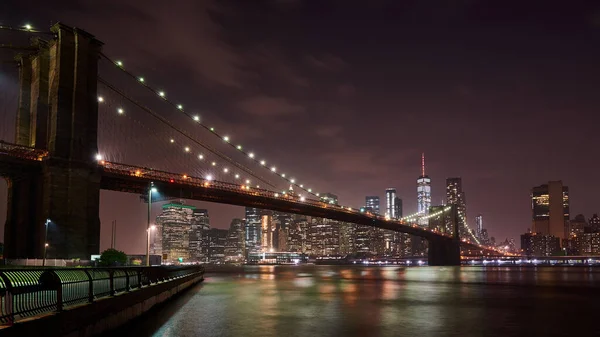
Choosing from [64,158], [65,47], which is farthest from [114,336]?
[65,47]

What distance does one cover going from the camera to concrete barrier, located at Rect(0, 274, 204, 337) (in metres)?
9.87

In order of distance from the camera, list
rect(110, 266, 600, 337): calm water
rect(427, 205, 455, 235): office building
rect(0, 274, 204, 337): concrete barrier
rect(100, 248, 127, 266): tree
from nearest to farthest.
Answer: rect(0, 274, 204, 337): concrete barrier, rect(110, 266, 600, 337): calm water, rect(100, 248, 127, 266): tree, rect(427, 205, 455, 235): office building

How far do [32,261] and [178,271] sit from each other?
1219cm

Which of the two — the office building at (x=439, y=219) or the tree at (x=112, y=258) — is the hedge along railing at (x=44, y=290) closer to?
the tree at (x=112, y=258)

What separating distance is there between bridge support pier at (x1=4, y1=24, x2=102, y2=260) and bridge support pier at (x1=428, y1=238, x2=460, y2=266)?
357ft

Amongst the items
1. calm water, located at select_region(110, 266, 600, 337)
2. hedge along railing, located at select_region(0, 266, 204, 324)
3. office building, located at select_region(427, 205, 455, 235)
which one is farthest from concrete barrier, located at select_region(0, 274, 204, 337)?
office building, located at select_region(427, 205, 455, 235)

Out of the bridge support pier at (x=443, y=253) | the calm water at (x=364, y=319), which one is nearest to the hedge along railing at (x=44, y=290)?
the calm water at (x=364, y=319)

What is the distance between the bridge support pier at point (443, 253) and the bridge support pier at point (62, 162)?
357 ft

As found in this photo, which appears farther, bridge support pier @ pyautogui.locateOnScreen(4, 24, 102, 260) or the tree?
bridge support pier @ pyautogui.locateOnScreen(4, 24, 102, 260)

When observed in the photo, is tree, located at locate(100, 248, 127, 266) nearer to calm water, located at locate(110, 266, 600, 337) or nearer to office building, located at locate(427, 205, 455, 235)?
calm water, located at locate(110, 266, 600, 337)

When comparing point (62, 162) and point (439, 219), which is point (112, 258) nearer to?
point (62, 162)

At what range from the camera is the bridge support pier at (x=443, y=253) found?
14612 cm

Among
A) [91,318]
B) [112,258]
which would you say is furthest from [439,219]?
[91,318]

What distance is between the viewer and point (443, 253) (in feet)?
485
